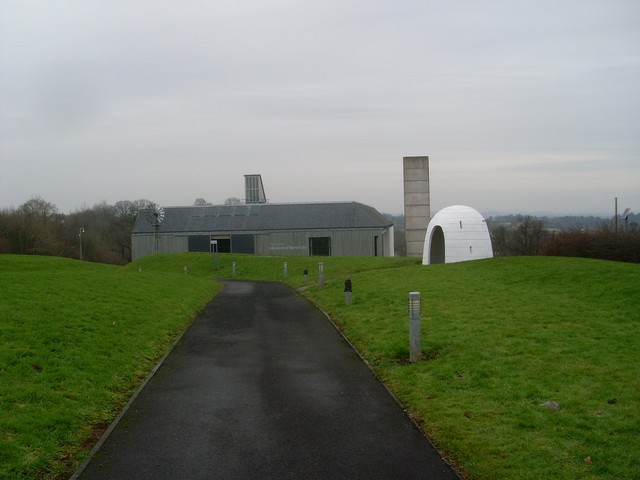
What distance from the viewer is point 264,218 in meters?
62.8

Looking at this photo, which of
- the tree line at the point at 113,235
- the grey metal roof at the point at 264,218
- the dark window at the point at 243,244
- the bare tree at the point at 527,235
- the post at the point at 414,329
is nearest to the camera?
the post at the point at 414,329

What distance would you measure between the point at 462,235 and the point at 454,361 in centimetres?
2388

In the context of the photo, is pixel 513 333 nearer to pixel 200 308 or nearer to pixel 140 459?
pixel 140 459

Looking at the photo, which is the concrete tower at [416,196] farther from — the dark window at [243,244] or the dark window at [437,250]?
the dark window at [243,244]

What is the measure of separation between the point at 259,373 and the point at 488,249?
25227 millimetres

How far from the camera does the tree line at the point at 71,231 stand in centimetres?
6228

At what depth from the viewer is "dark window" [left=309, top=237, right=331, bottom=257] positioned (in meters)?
60.6

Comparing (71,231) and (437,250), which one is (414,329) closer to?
(437,250)

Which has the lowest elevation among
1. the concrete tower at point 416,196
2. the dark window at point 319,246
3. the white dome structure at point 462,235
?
the dark window at point 319,246

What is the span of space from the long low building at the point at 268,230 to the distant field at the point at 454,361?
40.1 m

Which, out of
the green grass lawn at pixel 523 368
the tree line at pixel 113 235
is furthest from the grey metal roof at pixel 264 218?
the green grass lawn at pixel 523 368

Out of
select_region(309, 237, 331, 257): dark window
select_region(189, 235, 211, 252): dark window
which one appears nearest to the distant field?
select_region(309, 237, 331, 257): dark window

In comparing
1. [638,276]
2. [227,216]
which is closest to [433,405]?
[638,276]

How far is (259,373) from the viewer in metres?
9.58
